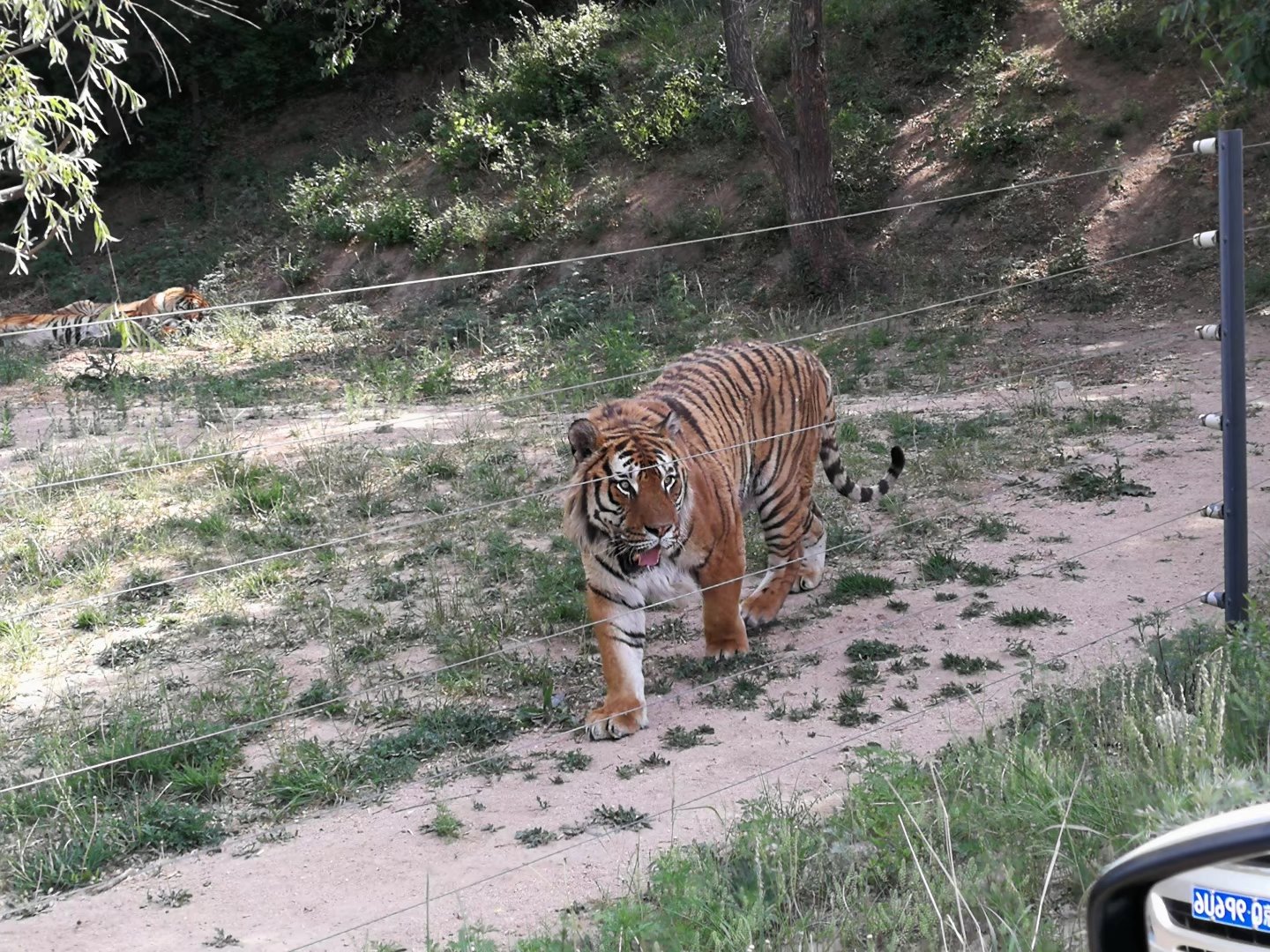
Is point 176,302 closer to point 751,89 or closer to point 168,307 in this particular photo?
point 168,307

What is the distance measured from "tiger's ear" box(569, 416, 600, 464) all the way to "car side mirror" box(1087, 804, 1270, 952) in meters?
3.77

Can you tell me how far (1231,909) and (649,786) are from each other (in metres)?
3.25

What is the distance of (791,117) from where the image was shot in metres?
16.4

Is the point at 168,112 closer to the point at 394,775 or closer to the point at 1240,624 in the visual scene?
the point at 394,775

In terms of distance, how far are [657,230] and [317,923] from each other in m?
Answer: 12.6

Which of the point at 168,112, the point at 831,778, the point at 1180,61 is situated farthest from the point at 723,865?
the point at 168,112

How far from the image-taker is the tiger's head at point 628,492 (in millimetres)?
5121

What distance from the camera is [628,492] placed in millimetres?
5156

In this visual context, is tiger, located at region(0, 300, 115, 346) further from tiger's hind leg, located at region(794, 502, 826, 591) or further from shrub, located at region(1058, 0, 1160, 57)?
shrub, located at region(1058, 0, 1160, 57)

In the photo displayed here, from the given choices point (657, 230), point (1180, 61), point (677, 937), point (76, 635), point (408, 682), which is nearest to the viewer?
point (677, 937)

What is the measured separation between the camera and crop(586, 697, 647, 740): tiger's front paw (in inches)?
196

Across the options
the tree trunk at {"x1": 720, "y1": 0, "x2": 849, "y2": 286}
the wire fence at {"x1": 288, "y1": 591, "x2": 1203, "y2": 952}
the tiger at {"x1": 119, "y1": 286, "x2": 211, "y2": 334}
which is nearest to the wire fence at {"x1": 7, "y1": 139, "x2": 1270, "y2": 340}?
the tree trunk at {"x1": 720, "y1": 0, "x2": 849, "y2": 286}

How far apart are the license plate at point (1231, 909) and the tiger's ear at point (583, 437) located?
3.87 m

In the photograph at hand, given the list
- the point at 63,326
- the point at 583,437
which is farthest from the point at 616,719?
the point at 63,326
